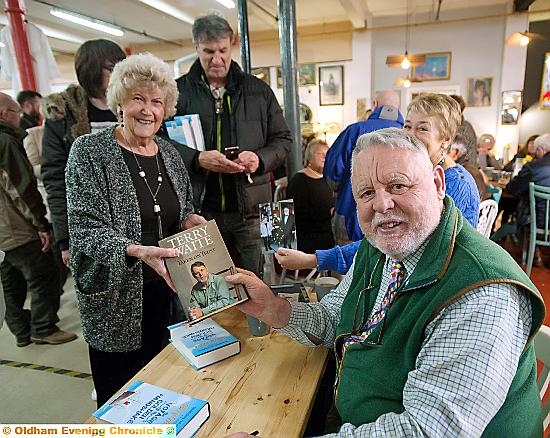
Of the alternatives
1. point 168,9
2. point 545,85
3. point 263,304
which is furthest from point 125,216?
point 545,85

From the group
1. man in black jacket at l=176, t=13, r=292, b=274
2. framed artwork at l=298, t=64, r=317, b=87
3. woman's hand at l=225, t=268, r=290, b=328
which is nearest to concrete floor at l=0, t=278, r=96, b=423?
man in black jacket at l=176, t=13, r=292, b=274

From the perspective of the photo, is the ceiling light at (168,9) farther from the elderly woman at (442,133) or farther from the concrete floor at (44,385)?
the elderly woman at (442,133)

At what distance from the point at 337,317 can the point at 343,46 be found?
840cm

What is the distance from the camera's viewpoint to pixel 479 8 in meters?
7.63

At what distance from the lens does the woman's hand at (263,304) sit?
1195 mm

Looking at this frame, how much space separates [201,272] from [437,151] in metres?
1.24

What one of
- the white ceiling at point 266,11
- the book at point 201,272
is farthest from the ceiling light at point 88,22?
the book at point 201,272

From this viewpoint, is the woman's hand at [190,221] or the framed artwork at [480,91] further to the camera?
the framed artwork at [480,91]

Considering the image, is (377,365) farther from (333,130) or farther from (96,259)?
(333,130)

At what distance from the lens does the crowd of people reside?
0.82m

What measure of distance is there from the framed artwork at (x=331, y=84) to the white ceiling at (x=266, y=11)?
943 millimetres

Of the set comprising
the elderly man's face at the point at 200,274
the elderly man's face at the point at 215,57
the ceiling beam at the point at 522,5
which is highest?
the ceiling beam at the point at 522,5

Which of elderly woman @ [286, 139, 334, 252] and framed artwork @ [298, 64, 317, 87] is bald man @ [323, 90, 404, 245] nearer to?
elderly woman @ [286, 139, 334, 252]

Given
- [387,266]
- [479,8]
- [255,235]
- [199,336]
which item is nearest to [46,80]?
[255,235]
